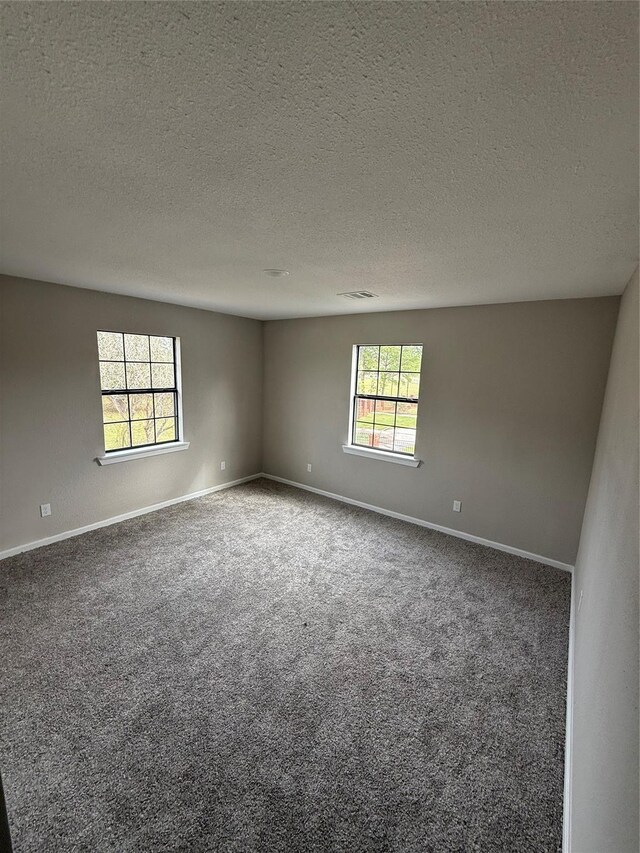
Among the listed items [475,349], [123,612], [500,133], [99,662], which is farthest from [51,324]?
[475,349]

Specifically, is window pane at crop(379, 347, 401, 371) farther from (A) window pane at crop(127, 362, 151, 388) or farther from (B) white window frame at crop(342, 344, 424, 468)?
(A) window pane at crop(127, 362, 151, 388)

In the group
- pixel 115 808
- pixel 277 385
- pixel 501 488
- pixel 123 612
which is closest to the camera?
pixel 115 808

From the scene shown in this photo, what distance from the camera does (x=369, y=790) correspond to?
1571mm

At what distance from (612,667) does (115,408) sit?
14.1 feet

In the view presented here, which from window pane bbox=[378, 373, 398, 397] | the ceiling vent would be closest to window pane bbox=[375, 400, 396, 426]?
window pane bbox=[378, 373, 398, 397]

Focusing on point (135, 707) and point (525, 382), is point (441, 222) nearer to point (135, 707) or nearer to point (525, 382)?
point (525, 382)

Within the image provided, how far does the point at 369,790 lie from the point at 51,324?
4036 millimetres

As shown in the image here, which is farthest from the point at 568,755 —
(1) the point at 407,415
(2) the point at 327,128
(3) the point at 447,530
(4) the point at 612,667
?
(1) the point at 407,415

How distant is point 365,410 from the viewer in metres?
4.61

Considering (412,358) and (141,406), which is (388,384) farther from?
(141,406)

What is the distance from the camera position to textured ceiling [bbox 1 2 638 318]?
0.68 m

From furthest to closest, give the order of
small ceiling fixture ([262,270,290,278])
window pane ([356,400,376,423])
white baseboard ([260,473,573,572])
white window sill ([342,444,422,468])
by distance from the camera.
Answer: window pane ([356,400,376,423]) → white window sill ([342,444,422,468]) → white baseboard ([260,473,573,572]) → small ceiling fixture ([262,270,290,278])

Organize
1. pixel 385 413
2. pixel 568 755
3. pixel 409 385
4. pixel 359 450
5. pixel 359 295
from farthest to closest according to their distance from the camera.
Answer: pixel 359 450, pixel 385 413, pixel 409 385, pixel 359 295, pixel 568 755

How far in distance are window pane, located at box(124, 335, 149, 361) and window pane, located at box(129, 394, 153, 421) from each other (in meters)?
0.42
